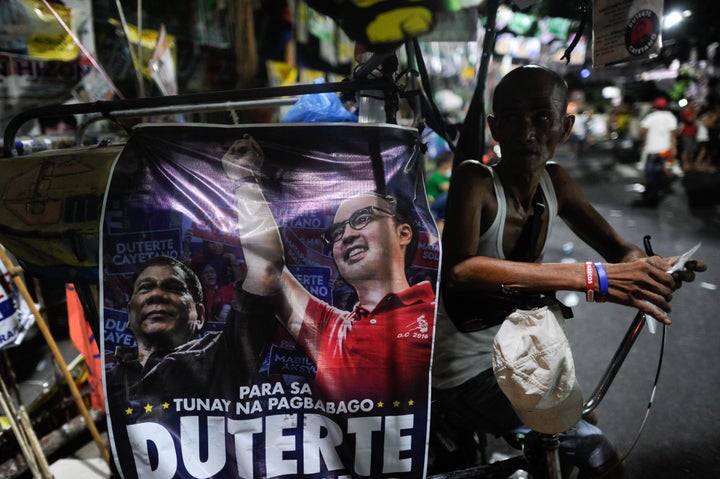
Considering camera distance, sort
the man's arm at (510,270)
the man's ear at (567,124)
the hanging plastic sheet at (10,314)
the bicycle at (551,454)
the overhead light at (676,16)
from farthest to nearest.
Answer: the overhead light at (676,16) < the hanging plastic sheet at (10,314) < the man's ear at (567,124) < the bicycle at (551,454) < the man's arm at (510,270)

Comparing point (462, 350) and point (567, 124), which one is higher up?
point (567, 124)

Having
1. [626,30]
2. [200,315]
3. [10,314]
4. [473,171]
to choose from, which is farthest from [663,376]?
[10,314]

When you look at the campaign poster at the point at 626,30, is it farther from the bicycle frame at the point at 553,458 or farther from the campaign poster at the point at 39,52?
the campaign poster at the point at 39,52

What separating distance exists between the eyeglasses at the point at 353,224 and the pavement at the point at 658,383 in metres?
1.25

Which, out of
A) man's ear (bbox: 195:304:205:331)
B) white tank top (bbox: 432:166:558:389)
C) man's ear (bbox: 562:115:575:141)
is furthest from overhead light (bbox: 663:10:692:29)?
man's ear (bbox: 195:304:205:331)

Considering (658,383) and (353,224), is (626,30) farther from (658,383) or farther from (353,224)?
(658,383)

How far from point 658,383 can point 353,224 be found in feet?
12.1

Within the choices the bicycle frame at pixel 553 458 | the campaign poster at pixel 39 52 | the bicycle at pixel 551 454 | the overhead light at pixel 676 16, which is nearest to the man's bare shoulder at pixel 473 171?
the bicycle at pixel 551 454

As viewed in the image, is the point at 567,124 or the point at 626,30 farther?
the point at 626,30

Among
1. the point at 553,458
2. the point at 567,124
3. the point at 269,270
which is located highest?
the point at 567,124

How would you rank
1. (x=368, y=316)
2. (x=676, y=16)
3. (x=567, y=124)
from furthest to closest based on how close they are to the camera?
1. (x=676, y=16)
2. (x=567, y=124)
3. (x=368, y=316)

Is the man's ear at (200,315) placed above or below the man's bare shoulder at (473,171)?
below

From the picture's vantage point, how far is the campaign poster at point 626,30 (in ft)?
7.43

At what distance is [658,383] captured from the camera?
4.05 m
